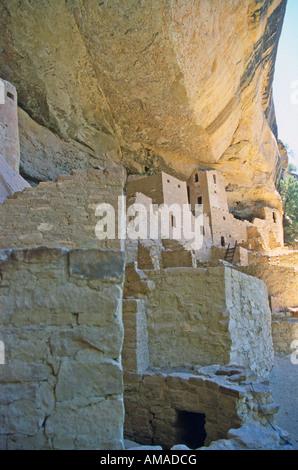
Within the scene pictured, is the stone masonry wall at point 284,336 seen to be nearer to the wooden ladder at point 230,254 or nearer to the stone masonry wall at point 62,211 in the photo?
the wooden ladder at point 230,254

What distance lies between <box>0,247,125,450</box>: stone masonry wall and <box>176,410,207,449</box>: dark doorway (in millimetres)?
2440

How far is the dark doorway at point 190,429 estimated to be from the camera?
13.2 ft

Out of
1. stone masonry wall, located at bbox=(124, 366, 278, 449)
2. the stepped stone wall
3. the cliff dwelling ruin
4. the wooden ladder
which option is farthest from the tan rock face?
stone masonry wall, located at bbox=(124, 366, 278, 449)

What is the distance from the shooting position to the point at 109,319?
205 centimetres

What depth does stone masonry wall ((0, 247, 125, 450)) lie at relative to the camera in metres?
1.90

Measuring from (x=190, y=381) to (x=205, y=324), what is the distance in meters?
1.03

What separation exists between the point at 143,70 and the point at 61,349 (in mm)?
12145

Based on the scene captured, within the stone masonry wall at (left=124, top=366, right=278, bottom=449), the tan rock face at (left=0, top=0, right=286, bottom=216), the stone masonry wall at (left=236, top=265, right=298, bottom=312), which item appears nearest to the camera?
the stone masonry wall at (left=124, top=366, right=278, bottom=449)

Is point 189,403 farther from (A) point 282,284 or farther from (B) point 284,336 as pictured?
(A) point 282,284

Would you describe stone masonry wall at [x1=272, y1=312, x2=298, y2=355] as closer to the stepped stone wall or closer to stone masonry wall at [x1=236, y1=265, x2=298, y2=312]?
stone masonry wall at [x1=236, y1=265, x2=298, y2=312]

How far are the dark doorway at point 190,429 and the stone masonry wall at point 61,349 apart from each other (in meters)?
2.44

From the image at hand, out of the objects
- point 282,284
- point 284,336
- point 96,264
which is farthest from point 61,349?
point 282,284
